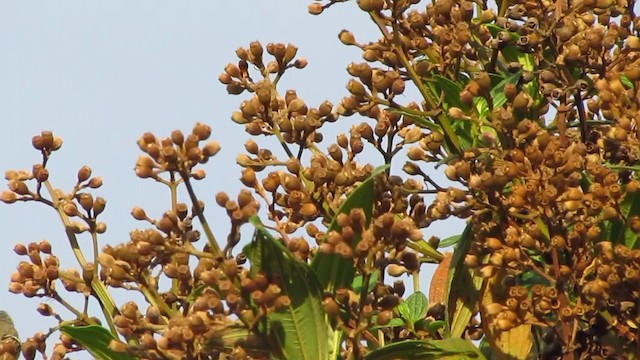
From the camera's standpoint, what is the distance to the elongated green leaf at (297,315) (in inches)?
124

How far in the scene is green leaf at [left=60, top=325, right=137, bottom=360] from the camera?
11.4 feet

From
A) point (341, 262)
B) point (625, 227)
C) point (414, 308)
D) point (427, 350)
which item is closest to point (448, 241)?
point (414, 308)

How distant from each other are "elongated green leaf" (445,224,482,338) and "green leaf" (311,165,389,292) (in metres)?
0.55

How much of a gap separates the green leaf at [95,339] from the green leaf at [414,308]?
800 millimetres

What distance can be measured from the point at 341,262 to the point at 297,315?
0.56 feet

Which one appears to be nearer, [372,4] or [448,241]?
[372,4]

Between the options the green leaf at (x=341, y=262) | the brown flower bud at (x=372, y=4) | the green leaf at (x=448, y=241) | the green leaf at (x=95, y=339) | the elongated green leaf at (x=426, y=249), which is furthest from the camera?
the green leaf at (x=448, y=241)

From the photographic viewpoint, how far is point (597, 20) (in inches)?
165

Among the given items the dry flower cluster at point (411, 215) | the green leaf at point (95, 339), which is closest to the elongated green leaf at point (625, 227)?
the dry flower cluster at point (411, 215)

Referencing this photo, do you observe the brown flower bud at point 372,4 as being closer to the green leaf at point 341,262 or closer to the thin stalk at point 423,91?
the thin stalk at point 423,91

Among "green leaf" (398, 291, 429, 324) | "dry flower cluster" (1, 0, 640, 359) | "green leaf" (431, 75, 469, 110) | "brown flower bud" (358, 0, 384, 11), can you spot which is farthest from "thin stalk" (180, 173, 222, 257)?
"green leaf" (431, 75, 469, 110)

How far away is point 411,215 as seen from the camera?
12.4ft

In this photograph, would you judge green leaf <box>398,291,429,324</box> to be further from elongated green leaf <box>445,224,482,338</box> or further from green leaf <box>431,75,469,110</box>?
green leaf <box>431,75,469,110</box>

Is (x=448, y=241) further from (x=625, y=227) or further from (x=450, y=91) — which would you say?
(x=625, y=227)
